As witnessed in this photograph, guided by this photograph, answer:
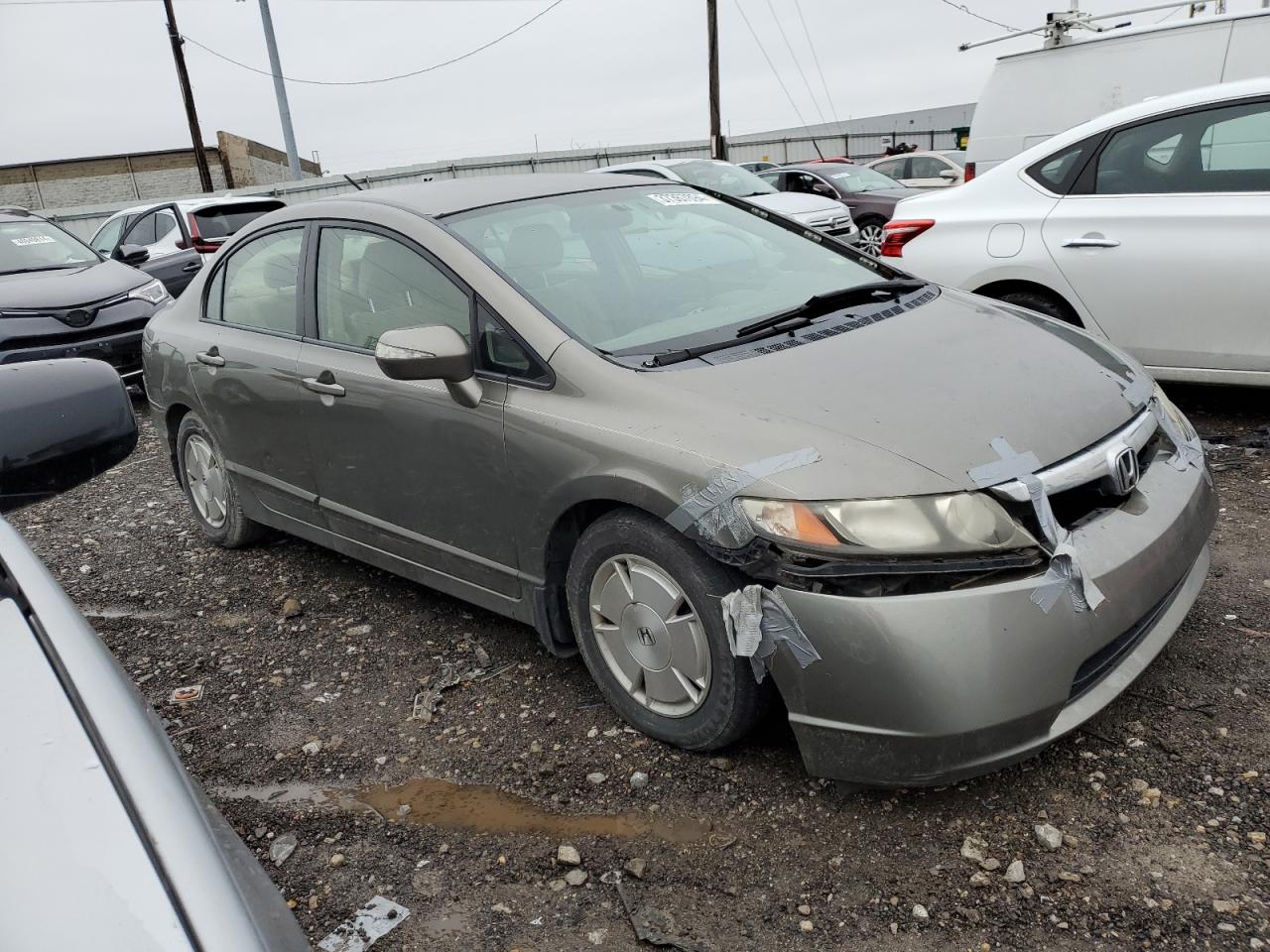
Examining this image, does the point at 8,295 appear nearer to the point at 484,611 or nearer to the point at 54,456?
the point at 484,611

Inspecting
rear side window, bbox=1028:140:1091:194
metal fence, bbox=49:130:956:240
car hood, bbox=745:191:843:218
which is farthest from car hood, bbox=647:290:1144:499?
metal fence, bbox=49:130:956:240

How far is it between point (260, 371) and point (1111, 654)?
3.19 metres

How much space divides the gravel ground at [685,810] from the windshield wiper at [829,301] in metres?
1.24

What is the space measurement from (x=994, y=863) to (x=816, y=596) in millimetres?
767

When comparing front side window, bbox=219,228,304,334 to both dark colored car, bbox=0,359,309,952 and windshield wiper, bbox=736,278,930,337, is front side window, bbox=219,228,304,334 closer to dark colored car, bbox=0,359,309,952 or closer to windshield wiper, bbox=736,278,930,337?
windshield wiper, bbox=736,278,930,337

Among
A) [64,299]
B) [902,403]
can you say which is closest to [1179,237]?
[902,403]

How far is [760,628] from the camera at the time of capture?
241cm

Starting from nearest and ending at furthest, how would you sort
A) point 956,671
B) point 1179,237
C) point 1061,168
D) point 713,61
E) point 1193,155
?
point 956,671
point 1179,237
point 1193,155
point 1061,168
point 713,61

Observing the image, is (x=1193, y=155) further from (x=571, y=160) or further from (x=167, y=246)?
(x=571, y=160)

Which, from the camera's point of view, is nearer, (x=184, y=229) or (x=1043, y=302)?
(x=1043, y=302)

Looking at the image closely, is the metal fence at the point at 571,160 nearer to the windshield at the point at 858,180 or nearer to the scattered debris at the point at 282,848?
the windshield at the point at 858,180

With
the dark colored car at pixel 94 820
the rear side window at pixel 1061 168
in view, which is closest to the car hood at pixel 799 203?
the rear side window at pixel 1061 168

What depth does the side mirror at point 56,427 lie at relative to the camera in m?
1.74

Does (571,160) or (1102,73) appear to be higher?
(1102,73)
